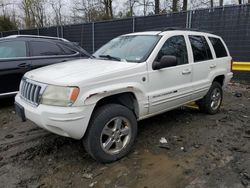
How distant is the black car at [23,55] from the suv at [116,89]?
2.10 m

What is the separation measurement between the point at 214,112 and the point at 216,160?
234cm

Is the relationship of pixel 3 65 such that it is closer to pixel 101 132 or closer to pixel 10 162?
pixel 10 162

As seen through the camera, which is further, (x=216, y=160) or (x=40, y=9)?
(x=40, y=9)

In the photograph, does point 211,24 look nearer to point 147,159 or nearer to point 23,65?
point 23,65

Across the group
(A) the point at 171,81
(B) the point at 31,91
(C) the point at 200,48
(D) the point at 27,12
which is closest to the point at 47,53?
(B) the point at 31,91

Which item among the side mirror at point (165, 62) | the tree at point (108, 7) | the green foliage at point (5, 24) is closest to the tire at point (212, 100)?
the side mirror at point (165, 62)

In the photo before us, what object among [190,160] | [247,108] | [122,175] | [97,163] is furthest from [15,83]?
[247,108]

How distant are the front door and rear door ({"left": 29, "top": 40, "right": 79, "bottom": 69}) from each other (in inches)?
129

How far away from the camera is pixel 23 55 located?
625cm

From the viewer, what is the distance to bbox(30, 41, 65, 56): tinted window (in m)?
6.44

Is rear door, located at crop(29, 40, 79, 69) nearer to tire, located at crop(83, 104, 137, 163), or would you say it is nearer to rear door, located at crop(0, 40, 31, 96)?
rear door, located at crop(0, 40, 31, 96)

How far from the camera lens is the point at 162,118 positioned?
5.55m

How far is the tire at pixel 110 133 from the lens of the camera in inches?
132

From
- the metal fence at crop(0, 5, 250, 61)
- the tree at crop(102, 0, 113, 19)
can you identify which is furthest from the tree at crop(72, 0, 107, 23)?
the metal fence at crop(0, 5, 250, 61)
